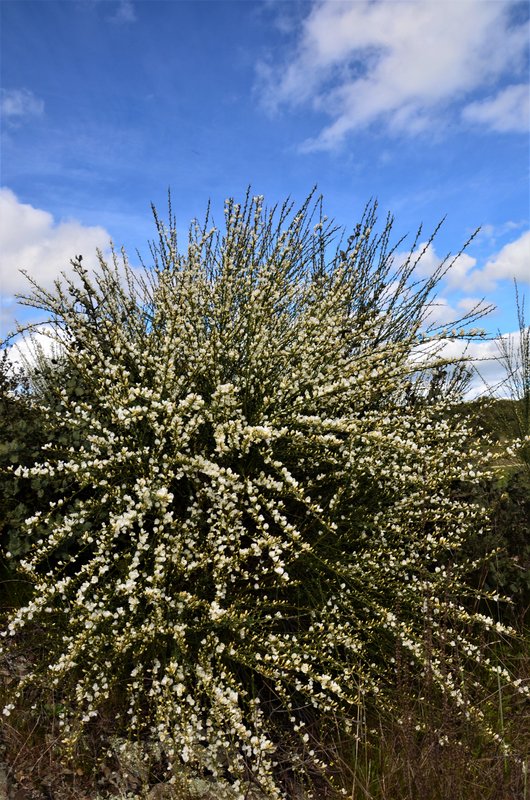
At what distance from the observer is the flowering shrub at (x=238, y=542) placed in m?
2.74

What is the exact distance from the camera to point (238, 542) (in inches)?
112

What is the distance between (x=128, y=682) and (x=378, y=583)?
4.42 feet

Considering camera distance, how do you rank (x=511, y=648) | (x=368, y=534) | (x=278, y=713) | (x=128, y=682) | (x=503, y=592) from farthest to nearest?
(x=503, y=592)
(x=511, y=648)
(x=368, y=534)
(x=278, y=713)
(x=128, y=682)

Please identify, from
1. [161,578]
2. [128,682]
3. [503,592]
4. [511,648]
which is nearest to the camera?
[161,578]

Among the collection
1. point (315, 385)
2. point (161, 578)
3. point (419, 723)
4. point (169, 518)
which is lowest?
point (419, 723)

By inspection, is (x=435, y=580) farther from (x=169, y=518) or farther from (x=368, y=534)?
(x=169, y=518)

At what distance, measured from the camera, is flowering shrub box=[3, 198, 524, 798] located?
274 centimetres

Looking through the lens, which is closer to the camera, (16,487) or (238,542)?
(238,542)

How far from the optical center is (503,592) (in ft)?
13.5

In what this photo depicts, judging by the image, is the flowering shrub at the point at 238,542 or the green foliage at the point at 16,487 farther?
the green foliage at the point at 16,487

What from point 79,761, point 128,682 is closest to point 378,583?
point 128,682

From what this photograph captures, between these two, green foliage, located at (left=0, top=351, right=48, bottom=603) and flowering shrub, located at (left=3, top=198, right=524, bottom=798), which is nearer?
flowering shrub, located at (left=3, top=198, right=524, bottom=798)

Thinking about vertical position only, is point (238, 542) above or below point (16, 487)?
below

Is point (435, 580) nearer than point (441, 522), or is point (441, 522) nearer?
point (435, 580)
